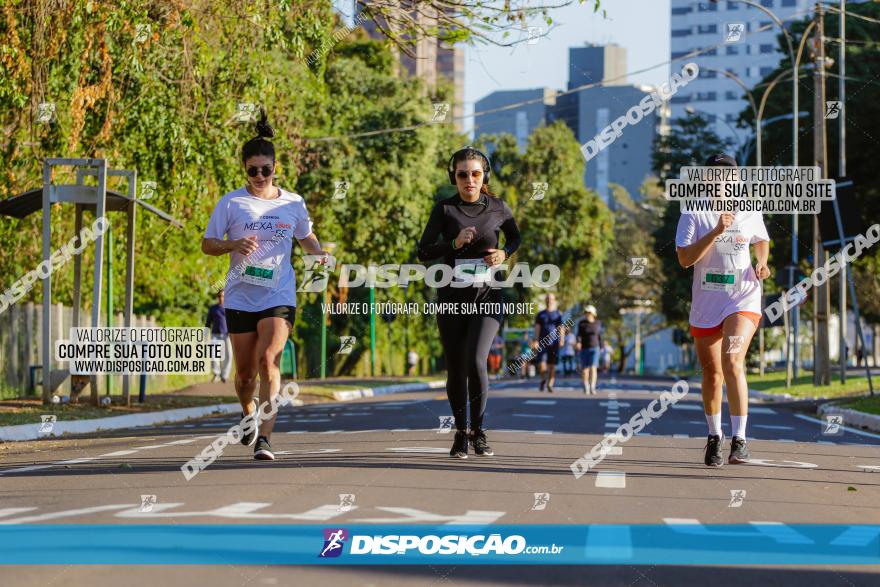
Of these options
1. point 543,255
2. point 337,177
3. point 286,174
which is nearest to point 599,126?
point 543,255

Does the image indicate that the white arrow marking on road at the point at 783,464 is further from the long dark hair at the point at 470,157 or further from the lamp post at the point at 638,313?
the lamp post at the point at 638,313

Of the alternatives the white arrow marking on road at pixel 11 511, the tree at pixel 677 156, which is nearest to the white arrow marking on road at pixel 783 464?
the white arrow marking on road at pixel 11 511

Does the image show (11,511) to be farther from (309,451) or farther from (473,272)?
(309,451)

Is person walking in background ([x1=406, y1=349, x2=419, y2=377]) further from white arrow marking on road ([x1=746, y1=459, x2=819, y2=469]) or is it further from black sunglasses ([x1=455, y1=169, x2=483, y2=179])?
black sunglasses ([x1=455, y1=169, x2=483, y2=179])

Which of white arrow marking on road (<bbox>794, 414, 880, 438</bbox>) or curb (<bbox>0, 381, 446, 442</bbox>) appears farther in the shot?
white arrow marking on road (<bbox>794, 414, 880, 438</bbox>)

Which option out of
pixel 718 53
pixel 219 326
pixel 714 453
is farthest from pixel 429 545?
pixel 718 53

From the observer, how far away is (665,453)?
476 inches

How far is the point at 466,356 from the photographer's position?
1051cm

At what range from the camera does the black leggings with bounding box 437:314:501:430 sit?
1045cm

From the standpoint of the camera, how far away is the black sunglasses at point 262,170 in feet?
33.8

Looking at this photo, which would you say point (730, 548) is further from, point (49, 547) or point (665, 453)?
point (665, 453)

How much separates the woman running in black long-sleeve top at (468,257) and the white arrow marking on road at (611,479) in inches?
46.9

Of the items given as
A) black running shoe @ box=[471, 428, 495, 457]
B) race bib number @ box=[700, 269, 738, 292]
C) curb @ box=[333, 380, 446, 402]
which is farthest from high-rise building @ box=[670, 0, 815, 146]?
black running shoe @ box=[471, 428, 495, 457]

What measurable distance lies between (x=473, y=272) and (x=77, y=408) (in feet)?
32.6
